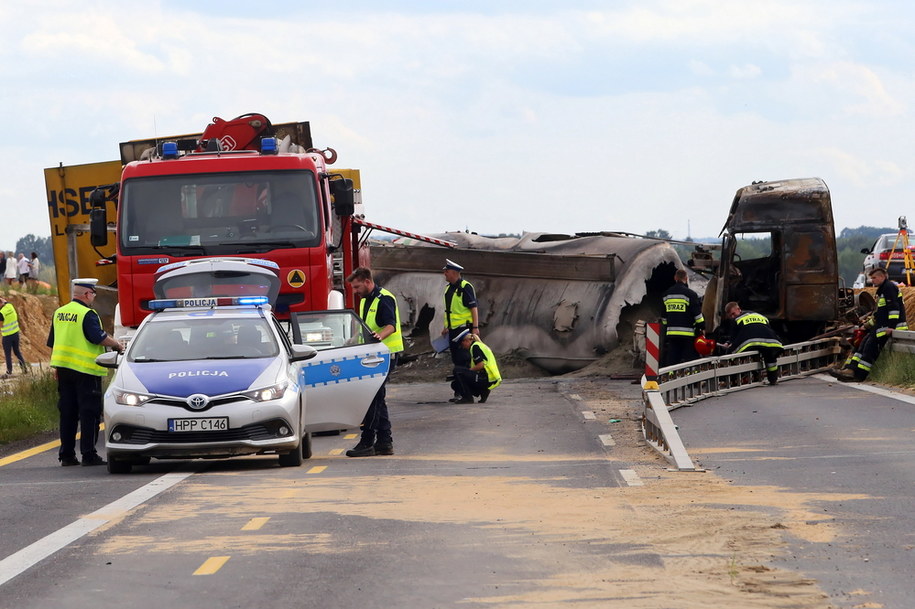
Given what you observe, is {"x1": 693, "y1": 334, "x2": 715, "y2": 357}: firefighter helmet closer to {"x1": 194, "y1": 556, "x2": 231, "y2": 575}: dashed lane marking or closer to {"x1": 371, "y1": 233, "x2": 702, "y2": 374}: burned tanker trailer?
{"x1": 371, "y1": 233, "x2": 702, "y2": 374}: burned tanker trailer

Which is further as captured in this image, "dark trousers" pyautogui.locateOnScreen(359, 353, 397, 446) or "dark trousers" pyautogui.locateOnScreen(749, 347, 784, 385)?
"dark trousers" pyautogui.locateOnScreen(749, 347, 784, 385)

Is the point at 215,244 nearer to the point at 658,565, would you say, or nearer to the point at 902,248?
the point at 658,565

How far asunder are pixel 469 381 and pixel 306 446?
280 inches

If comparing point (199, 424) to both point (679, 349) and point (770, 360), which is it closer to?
point (679, 349)

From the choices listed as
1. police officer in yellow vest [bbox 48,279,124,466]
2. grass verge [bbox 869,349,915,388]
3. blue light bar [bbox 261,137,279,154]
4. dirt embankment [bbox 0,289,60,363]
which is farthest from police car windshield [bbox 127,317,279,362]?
dirt embankment [bbox 0,289,60,363]

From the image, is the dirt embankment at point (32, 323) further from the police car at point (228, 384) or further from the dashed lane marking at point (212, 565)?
the dashed lane marking at point (212, 565)

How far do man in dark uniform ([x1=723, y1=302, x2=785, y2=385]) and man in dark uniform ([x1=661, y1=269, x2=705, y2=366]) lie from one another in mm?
579

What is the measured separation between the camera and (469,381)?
20.5 metres

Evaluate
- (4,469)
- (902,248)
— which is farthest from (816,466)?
(902,248)

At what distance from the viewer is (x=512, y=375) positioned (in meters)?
28.2

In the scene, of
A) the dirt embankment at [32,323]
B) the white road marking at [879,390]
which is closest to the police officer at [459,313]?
the white road marking at [879,390]

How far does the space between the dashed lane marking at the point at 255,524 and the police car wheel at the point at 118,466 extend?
135 inches

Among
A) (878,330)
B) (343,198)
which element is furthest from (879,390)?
(343,198)

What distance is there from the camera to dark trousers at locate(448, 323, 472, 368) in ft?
67.1
